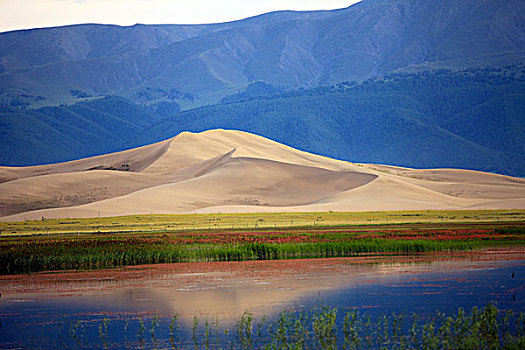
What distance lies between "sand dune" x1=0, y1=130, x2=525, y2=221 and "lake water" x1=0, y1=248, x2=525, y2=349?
2503 inches

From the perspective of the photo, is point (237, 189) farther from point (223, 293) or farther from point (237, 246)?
point (223, 293)

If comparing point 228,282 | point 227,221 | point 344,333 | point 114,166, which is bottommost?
point 344,333

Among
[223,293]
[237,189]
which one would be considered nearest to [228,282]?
[223,293]

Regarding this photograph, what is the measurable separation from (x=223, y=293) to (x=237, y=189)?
106606 mm

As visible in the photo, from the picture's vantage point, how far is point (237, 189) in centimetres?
14375

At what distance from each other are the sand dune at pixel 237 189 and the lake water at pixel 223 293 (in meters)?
63.6

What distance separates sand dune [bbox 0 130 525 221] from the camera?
11819cm

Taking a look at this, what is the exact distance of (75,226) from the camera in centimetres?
8462

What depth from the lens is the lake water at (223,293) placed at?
1192 inches

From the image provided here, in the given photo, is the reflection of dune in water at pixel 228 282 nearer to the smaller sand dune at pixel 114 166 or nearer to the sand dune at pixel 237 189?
the sand dune at pixel 237 189

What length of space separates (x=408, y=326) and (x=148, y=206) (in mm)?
94251

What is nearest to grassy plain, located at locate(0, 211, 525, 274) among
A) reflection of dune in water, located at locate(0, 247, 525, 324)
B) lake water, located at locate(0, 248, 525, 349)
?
reflection of dune in water, located at locate(0, 247, 525, 324)

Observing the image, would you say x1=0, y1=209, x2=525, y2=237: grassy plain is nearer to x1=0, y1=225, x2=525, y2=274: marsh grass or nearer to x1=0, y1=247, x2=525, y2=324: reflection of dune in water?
x1=0, y1=225, x2=525, y2=274: marsh grass

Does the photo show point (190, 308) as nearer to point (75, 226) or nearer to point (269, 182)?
point (75, 226)
